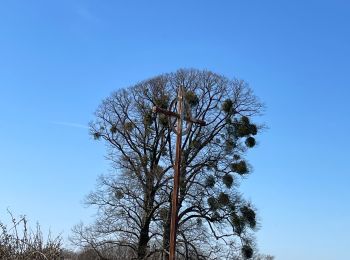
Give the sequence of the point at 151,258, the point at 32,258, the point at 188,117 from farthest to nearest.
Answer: the point at 151,258, the point at 188,117, the point at 32,258

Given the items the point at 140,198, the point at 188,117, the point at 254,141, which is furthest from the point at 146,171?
the point at 188,117

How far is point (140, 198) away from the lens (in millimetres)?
28000

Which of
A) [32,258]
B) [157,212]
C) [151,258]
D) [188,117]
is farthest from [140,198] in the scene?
[32,258]

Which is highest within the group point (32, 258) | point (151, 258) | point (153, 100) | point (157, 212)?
point (153, 100)

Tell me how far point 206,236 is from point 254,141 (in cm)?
538

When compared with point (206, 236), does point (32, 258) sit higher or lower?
Answer: lower

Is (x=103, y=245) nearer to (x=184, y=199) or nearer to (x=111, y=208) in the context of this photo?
(x=111, y=208)

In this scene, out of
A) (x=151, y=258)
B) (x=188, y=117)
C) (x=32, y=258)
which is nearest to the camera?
(x=32, y=258)

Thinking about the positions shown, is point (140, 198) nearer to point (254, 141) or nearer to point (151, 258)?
point (151, 258)

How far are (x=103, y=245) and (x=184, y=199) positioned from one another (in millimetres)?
4986

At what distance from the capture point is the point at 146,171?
2839 centimetres

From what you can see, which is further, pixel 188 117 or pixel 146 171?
pixel 146 171

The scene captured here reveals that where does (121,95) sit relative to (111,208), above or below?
above

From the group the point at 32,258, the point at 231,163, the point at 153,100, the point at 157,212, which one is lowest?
the point at 32,258
